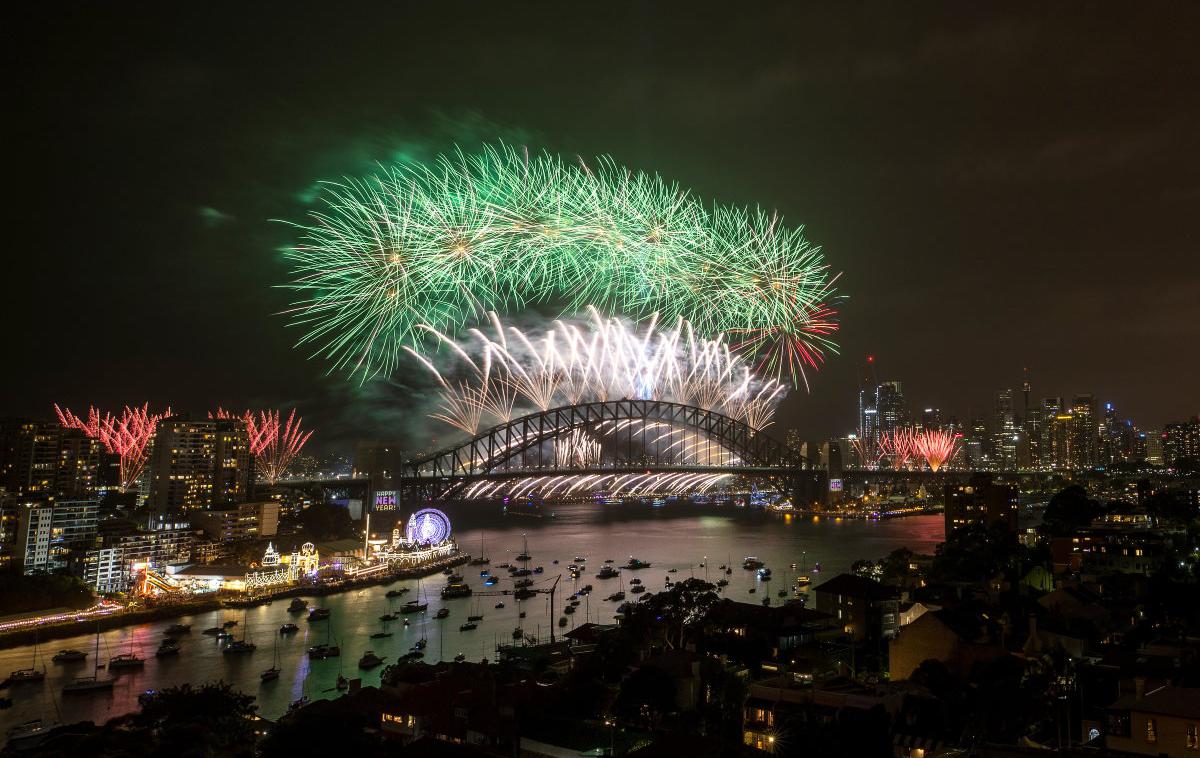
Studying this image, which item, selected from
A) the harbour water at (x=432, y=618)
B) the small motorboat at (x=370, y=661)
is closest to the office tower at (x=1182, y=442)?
the harbour water at (x=432, y=618)

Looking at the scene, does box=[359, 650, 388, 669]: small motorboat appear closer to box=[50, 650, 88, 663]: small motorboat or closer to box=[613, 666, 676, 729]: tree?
box=[50, 650, 88, 663]: small motorboat

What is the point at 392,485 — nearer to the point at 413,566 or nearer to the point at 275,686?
the point at 413,566

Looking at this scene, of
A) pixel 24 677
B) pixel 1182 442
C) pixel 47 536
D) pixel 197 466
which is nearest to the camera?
pixel 24 677

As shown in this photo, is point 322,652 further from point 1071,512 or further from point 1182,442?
point 1182,442

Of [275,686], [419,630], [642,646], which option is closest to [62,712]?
[275,686]

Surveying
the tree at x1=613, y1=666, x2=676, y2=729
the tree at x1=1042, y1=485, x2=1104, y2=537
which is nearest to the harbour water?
the tree at x1=1042, y1=485, x2=1104, y2=537

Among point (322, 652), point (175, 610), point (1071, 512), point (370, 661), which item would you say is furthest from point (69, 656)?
point (1071, 512)
